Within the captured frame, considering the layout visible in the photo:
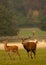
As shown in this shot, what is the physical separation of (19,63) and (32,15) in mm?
77303

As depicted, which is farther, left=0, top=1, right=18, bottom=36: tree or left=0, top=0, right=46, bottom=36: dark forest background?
left=0, top=0, right=46, bottom=36: dark forest background

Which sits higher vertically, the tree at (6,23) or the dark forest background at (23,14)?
the dark forest background at (23,14)

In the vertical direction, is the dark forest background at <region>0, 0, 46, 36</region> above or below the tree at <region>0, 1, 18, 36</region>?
above

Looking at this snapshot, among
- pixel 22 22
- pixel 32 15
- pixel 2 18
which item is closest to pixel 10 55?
pixel 2 18

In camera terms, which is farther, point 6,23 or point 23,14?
point 23,14

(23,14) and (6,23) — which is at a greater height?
(23,14)

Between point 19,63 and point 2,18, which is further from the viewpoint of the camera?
point 2,18

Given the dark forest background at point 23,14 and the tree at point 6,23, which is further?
the dark forest background at point 23,14

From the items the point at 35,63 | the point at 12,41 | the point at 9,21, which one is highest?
the point at 9,21

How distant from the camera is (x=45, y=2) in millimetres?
103125

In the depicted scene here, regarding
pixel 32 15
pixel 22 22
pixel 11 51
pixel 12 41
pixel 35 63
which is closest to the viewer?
pixel 35 63

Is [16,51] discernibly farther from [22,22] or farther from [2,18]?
[22,22]

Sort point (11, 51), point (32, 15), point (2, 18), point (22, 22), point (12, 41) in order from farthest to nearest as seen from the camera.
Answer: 1. point (32, 15)
2. point (22, 22)
3. point (2, 18)
4. point (12, 41)
5. point (11, 51)

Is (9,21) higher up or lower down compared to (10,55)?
higher up
